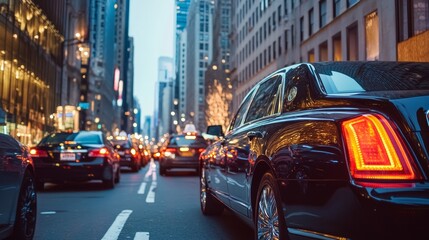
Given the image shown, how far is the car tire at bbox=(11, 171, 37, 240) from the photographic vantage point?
4.89 m

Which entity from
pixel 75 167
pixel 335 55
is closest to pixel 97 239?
pixel 75 167

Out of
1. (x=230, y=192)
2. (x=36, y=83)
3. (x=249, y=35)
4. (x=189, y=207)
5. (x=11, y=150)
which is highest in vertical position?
(x=249, y=35)

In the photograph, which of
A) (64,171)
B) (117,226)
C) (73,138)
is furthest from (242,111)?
→ (73,138)

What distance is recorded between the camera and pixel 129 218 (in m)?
7.25

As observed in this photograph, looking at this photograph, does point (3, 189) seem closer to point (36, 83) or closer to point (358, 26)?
point (358, 26)

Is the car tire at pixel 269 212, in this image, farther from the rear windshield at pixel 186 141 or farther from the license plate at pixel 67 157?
the rear windshield at pixel 186 141

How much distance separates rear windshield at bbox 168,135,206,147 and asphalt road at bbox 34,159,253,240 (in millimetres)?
6748

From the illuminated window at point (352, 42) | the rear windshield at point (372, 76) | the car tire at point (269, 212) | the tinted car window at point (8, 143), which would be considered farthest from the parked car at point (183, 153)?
the rear windshield at point (372, 76)

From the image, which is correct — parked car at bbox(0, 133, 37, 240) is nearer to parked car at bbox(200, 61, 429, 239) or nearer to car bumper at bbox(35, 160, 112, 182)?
parked car at bbox(200, 61, 429, 239)

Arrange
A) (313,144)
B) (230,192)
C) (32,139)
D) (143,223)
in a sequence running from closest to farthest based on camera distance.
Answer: (313,144)
(230,192)
(143,223)
(32,139)

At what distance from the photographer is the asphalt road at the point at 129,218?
599 cm

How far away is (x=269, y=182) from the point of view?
3.81 metres

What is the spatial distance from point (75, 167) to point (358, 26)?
1944 centimetres

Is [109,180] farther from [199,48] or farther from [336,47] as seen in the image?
[199,48]
